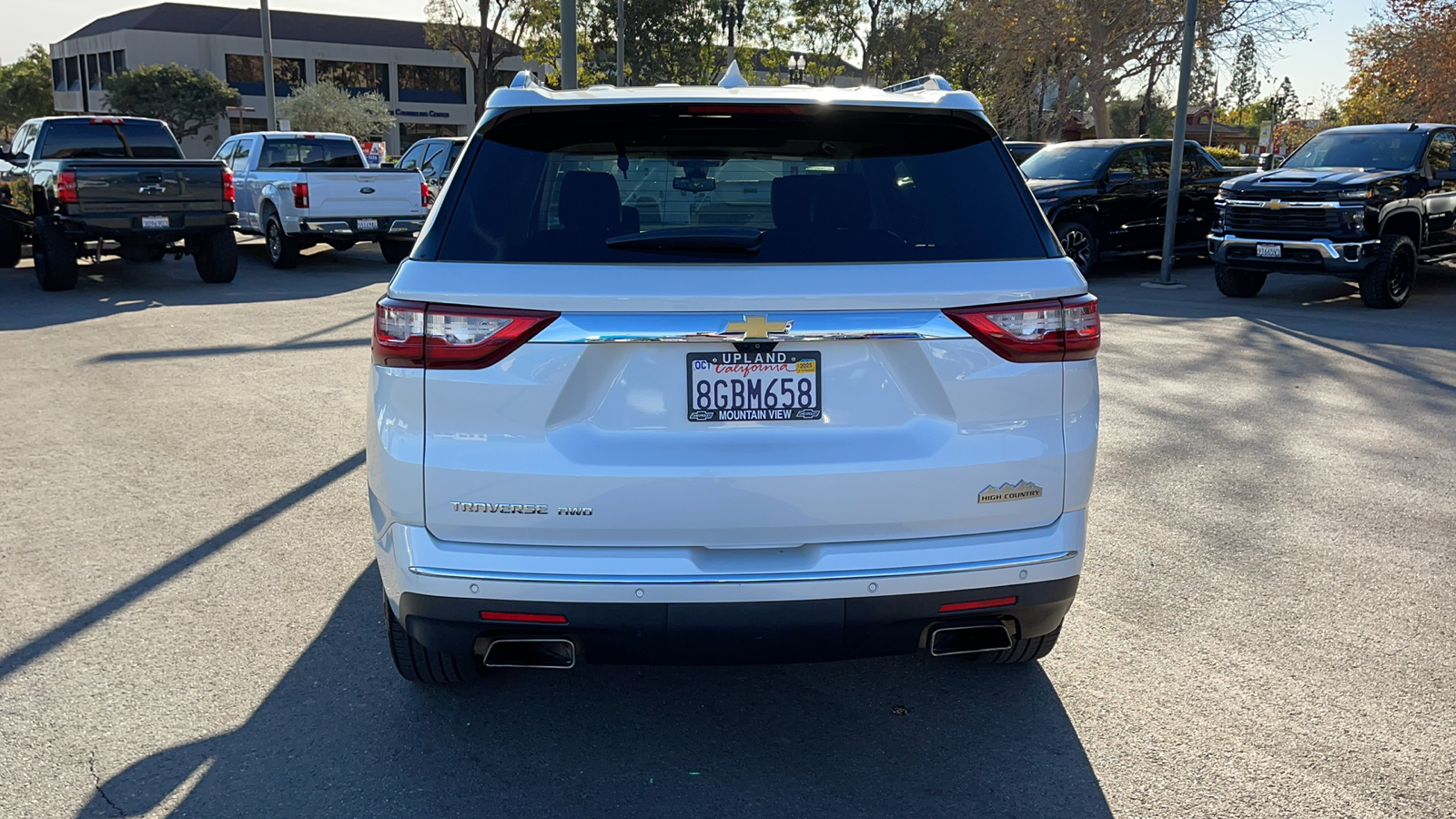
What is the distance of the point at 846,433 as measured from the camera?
9.44 ft

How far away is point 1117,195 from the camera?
16422mm

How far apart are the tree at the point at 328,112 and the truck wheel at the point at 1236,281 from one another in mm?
56096

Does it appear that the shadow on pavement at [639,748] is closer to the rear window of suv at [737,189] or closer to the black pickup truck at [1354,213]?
the rear window of suv at [737,189]

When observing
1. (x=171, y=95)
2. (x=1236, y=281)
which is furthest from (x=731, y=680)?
(x=171, y=95)

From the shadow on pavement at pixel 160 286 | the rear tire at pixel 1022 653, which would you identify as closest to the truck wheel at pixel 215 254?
the shadow on pavement at pixel 160 286

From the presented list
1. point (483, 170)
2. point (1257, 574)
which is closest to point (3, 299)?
point (483, 170)

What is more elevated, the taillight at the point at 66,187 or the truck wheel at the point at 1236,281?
the taillight at the point at 66,187

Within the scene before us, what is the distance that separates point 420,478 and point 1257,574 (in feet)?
11.8

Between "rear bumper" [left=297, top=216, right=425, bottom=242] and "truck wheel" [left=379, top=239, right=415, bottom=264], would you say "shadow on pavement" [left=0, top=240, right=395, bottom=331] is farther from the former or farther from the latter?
"rear bumper" [left=297, top=216, right=425, bottom=242]

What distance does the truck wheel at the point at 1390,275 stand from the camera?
1304 cm

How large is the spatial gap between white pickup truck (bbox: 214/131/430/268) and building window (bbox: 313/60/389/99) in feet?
220

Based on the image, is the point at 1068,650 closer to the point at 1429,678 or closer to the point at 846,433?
the point at 1429,678

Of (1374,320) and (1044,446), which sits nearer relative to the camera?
(1044,446)

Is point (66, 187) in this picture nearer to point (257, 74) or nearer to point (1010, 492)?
point (1010, 492)
